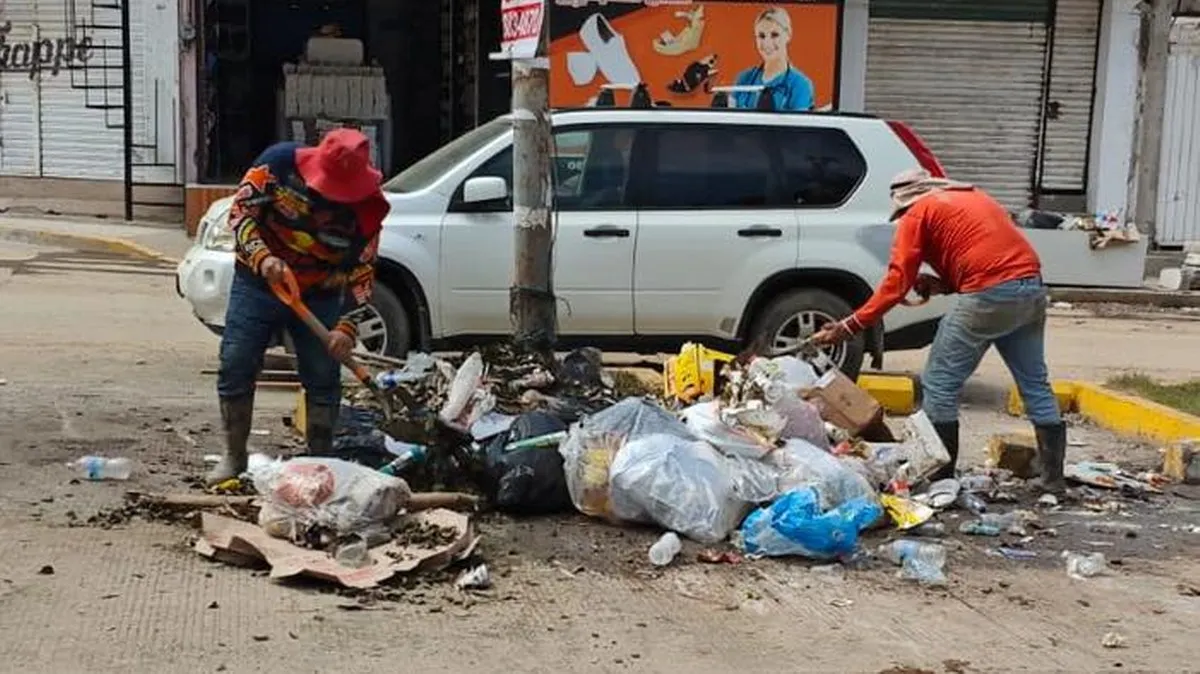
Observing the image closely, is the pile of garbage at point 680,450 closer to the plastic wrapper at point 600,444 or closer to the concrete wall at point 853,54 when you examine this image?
the plastic wrapper at point 600,444

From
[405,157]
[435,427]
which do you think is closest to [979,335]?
[435,427]

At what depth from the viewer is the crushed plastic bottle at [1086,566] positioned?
5.73 m

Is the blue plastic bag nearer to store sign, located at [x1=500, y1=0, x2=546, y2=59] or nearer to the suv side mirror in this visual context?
store sign, located at [x1=500, y1=0, x2=546, y2=59]

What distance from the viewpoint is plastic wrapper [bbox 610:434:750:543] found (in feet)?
19.2

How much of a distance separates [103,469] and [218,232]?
112 inches

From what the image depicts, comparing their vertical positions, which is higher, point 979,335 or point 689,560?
point 979,335

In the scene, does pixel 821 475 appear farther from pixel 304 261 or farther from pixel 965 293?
pixel 304 261

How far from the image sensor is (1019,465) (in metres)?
7.33

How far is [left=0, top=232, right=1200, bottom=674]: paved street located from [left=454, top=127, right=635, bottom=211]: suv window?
294cm

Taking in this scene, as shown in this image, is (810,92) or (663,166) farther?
(810,92)

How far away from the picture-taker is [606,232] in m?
8.98

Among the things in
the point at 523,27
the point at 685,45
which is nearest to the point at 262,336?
the point at 523,27

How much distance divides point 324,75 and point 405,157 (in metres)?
2.49

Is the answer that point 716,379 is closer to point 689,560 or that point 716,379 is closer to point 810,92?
point 689,560
